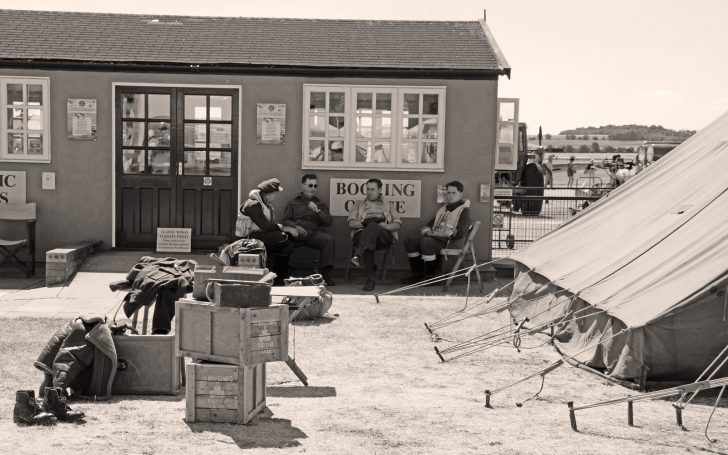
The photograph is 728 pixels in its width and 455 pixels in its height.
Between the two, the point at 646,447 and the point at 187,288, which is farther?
the point at 187,288

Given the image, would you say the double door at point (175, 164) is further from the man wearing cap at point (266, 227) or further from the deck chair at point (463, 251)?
the deck chair at point (463, 251)

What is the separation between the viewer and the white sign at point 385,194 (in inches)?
542

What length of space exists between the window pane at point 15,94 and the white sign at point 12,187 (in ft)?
3.07

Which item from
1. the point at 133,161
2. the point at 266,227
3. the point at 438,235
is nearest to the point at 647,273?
the point at 438,235

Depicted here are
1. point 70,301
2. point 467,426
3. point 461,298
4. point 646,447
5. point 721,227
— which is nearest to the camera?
point 646,447

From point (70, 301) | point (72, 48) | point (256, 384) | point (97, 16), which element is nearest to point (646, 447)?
point (256, 384)

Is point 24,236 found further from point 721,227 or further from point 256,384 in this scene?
point 721,227

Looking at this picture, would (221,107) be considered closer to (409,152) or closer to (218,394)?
(409,152)

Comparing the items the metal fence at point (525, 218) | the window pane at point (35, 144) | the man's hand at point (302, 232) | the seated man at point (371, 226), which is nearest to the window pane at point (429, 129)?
the seated man at point (371, 226)

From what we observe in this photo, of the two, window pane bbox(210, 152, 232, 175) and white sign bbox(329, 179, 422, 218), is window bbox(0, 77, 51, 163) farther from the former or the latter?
white sign bbox(329, 179, 422, 218)

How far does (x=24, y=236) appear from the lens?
45.0 ft

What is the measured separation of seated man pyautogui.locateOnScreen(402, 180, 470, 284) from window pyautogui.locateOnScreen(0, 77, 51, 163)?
4943 millimetres

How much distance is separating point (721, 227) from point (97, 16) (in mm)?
10187

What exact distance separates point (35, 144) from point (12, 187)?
0.63m
